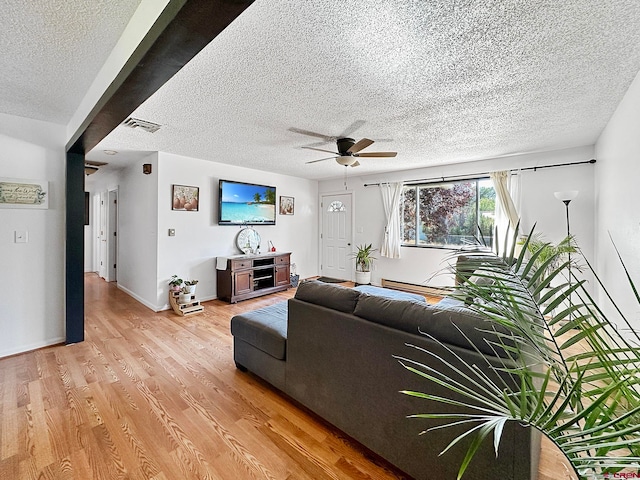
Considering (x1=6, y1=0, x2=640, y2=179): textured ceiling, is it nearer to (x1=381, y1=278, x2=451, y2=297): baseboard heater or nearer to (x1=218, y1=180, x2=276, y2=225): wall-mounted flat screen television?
(x1=218, y1=180, x2=276, y2=225): wall-mounted flat screen television

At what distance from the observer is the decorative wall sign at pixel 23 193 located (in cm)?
273

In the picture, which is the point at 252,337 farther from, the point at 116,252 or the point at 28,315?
the point at 116,252

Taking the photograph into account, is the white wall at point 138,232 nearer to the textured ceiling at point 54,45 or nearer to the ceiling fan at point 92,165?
the ceiling fan at point 92,165

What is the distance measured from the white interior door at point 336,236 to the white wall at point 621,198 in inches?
155

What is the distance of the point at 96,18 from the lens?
1.52 meters

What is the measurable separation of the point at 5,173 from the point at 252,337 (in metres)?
2.90

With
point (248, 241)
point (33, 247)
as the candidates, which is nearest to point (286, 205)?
point (248, 241)

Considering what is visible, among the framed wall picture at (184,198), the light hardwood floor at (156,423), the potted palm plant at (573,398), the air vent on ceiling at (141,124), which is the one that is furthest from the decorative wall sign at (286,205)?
the potted palm plant at (573,398)

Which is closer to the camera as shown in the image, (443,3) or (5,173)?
(443,3)

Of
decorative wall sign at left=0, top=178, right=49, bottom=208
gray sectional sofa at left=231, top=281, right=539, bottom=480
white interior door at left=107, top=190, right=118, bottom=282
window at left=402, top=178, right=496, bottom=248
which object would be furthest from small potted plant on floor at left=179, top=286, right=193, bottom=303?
window at left=402, top=178, right=496, bottom=248

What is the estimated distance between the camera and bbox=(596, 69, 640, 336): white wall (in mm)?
2041

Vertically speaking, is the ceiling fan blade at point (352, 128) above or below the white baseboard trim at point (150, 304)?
above

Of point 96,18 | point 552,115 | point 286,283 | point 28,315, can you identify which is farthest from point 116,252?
point 552,115

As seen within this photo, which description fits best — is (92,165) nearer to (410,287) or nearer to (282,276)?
(282,276)
